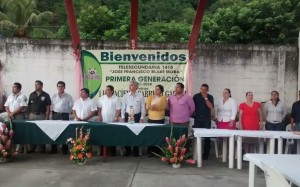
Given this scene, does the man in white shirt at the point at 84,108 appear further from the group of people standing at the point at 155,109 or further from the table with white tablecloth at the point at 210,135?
the table with white tablecloth at the point at 210,135

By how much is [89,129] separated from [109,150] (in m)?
0.81

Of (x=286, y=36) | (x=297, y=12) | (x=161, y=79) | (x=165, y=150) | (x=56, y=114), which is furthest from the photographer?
(x=297, y=12)

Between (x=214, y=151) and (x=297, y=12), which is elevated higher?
(x=297, y=12)

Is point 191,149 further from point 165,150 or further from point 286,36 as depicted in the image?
point 286,36

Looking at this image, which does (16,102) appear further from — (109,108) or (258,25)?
(258,25)

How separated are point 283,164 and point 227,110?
3635mm

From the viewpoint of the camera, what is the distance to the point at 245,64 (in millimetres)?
9922

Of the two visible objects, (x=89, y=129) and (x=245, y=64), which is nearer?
(x=89, y=129)

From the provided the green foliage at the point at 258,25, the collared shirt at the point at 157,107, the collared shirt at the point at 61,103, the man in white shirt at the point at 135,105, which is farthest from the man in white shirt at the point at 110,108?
the green foliage at the point at 258,25

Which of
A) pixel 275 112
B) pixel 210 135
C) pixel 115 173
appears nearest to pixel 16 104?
pixel 115 173

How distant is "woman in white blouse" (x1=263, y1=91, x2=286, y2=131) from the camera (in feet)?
27.5

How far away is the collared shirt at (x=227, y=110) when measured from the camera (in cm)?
812

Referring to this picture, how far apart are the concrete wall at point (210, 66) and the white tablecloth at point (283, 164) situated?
193 inches

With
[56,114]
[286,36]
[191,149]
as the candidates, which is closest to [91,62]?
[56,114]
